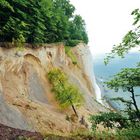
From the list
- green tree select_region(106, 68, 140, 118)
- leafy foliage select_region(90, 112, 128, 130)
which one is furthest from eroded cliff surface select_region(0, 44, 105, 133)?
green tree select_region(106, 68, 140, 118)

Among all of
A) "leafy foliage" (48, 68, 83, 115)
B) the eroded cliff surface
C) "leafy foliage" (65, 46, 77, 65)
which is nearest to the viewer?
the eroded cliff surface

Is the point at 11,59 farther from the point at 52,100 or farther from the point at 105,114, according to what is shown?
the point at 105,114

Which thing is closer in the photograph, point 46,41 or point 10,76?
point 10,76

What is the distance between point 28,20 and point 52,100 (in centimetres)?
757

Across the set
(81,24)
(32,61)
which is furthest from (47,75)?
(81,24)

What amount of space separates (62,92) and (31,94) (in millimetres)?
3946

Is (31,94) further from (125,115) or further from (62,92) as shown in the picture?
(125,115)

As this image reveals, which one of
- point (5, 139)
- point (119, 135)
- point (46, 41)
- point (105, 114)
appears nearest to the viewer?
point (5, 139)

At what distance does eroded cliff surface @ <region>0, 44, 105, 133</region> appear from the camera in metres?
21.5

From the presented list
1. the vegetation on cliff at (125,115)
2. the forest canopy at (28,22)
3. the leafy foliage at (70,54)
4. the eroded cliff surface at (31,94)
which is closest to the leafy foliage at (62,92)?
the eroded cliff surface at (31,94)

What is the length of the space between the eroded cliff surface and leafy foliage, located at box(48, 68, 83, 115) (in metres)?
0.48

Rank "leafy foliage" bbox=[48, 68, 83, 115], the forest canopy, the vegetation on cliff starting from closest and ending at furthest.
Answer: the vegetation on cliff, the forest canopy, "leafy foliage" bbox=[48, 68, 83, 115]

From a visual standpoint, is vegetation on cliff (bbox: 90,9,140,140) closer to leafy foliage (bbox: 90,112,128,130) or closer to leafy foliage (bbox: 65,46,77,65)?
leafy foliage (bbox: 90,112,128,130)

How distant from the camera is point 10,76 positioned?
2578 centimetres
